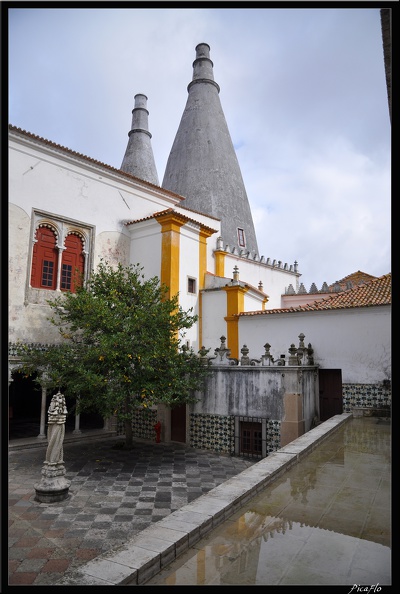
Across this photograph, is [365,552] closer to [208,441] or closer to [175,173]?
[208,441]

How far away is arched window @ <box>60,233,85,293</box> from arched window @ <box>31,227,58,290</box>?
0.36 m

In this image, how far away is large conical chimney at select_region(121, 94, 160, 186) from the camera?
3062cm

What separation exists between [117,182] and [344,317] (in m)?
9.82

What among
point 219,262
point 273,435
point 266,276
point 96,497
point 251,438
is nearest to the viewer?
point 96,497

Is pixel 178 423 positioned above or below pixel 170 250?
below

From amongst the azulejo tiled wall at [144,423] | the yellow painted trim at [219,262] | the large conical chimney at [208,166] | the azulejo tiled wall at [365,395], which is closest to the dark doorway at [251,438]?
the azulejo tiled wall at [365,395]

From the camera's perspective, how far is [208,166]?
930 inches

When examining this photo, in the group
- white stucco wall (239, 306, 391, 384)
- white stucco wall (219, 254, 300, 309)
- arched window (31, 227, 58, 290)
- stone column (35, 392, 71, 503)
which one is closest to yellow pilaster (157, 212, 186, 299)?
white stucco wall (239, 306, 391, 384)

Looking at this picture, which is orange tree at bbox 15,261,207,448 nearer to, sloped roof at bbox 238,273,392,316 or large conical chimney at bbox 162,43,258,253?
sloped roof at bbox 238,273,392,316

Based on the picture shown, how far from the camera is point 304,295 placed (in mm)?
22750

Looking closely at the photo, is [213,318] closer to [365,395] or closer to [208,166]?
[365,395]

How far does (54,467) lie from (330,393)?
27.8 feet

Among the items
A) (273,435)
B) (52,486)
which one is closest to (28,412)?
(52,486)
